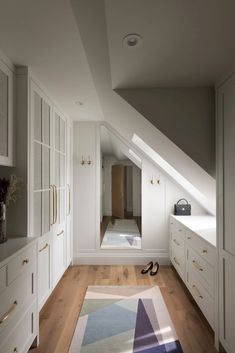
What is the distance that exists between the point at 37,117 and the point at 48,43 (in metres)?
0.81

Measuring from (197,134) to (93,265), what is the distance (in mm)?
2785

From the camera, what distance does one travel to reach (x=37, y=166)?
2.39 m

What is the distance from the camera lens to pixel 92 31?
1.57 metres

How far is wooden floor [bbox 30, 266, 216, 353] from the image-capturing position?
6.77 ft

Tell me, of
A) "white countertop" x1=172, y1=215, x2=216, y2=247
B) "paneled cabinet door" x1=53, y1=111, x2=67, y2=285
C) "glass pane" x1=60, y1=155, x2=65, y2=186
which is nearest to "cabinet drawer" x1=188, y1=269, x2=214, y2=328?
"white countertop" x1=172, y1=215, x2=216, y2=247

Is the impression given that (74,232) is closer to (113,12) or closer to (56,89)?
(56,89)

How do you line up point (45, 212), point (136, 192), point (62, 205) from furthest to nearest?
point (136, 192), point (62, 205), point (45, 212)

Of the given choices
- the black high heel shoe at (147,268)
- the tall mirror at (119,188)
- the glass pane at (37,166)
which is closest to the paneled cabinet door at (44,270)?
the glass pane at (37,166)

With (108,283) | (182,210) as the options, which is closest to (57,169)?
(108,283)

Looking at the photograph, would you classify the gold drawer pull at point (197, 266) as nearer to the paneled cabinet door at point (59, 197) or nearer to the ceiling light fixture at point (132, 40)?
the paneled cabinet door at point (59, 197)

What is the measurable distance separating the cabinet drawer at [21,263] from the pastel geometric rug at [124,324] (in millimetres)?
790

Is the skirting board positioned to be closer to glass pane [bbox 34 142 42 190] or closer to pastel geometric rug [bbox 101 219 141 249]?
pastel geometric rug [bbox 101 219 141 249]

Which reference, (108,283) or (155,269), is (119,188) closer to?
(155,269)

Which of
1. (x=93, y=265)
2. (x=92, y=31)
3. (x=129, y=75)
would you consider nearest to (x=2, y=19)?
(x=92, y=31)
